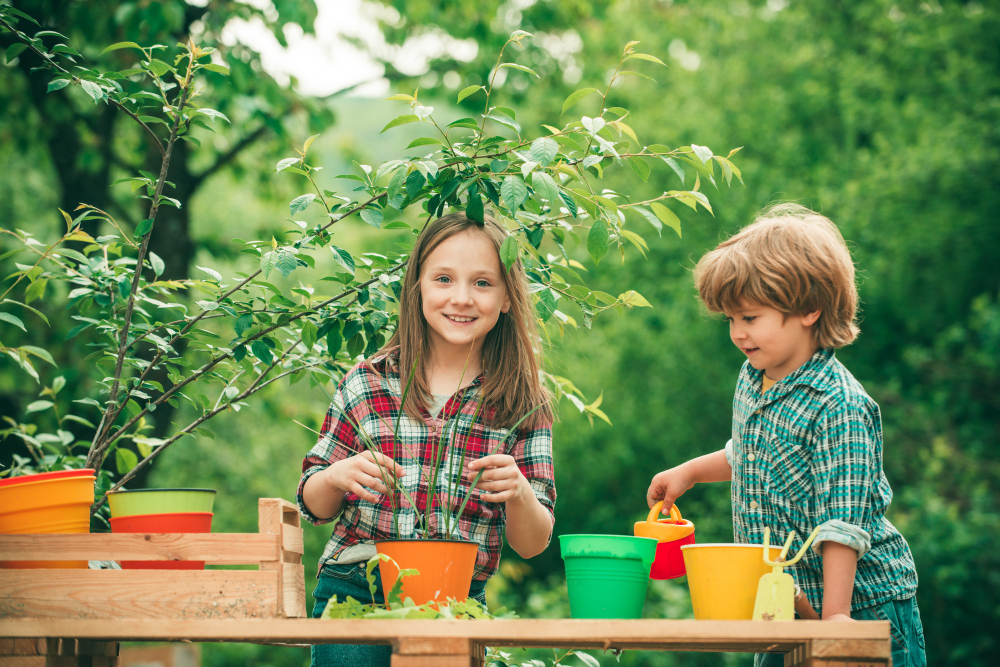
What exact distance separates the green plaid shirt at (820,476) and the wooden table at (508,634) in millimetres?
224

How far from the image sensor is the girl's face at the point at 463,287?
1.71 meters

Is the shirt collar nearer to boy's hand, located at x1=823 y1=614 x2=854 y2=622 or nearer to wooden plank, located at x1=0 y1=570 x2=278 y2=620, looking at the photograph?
boy's hand, located at x1=823 y1=614 x2=854 y2=622

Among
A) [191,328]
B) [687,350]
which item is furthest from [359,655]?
[687,350]

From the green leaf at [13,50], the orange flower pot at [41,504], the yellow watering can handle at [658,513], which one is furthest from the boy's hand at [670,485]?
the green leaf at [13,50]

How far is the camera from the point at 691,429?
7652 millimetres

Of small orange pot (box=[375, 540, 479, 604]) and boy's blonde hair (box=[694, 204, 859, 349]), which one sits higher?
boy's blonde hair (box=[694, 204, 859, 349])

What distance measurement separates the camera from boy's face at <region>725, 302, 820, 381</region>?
155 centimetres

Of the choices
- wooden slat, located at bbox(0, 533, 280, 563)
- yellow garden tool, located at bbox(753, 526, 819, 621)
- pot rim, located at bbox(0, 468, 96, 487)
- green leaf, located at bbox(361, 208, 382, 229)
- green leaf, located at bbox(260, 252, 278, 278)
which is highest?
green leaf, located at bbox(361, 208, 382, 229)

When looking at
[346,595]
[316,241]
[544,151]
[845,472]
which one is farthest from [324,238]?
[845,472]

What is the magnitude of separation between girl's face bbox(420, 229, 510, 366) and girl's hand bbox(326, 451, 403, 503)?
0.34 m

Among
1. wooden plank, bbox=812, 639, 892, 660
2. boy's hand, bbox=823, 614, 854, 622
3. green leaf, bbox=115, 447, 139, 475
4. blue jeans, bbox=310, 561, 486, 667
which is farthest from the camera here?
green leaf, bbox=115, 447, 139, 475

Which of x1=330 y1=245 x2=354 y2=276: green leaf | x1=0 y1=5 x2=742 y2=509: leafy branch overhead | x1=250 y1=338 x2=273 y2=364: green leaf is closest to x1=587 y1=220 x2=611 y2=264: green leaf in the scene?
x1=0 y1=5 x2=742 y2=509: leafy branch overhead

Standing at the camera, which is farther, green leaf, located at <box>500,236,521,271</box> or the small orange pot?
green leaf, located at <box>500,236,521,271</box>

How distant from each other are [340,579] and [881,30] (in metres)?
8.64
